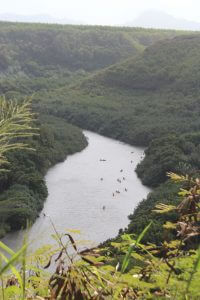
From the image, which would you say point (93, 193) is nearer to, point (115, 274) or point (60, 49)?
point (115, 274)

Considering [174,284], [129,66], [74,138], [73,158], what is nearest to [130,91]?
[129,66]

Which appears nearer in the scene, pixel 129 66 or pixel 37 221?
pixel 37 221

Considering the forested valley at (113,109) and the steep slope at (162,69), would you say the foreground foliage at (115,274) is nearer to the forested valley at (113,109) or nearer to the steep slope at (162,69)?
the forested valley at (113,109)

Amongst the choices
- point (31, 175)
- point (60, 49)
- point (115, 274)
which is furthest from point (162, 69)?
point (115, 274)

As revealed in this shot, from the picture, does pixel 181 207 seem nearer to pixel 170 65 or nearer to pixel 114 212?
pixel 114 212

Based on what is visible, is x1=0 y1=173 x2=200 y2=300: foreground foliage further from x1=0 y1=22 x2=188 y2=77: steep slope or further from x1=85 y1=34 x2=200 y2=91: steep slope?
x1=0 y1=22 x2=188 y2=77: steep slope

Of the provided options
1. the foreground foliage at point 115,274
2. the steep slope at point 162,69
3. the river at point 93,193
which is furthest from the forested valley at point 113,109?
the river at point 93,193
